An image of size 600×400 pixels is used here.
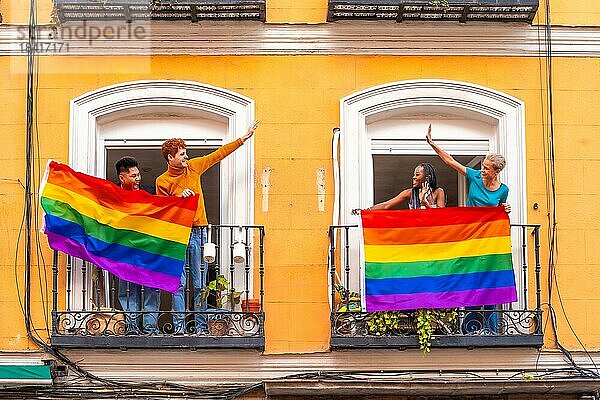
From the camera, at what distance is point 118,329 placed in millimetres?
11633

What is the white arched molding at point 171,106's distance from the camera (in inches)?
478

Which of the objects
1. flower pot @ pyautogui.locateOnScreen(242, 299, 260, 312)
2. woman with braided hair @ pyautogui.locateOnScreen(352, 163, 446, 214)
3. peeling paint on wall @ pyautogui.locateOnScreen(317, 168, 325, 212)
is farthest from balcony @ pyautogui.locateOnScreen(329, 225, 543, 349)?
flower pot @ pyautogui.locateOnScreen(242, 299, 260, 312)

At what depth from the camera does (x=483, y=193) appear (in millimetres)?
11867

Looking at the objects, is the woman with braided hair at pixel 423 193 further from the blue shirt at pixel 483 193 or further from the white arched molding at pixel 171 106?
the white arched molding at pixel 171 106

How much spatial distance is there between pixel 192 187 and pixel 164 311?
48.8 inches

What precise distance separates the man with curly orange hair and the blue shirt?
2.13 m

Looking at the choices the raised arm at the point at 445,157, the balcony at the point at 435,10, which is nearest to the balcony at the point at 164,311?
the raised arm at the point at 445,157

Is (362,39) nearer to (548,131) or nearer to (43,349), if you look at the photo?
(548,131)

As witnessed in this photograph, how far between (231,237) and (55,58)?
2.53 meters

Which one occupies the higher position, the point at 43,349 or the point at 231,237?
the point at 231,237

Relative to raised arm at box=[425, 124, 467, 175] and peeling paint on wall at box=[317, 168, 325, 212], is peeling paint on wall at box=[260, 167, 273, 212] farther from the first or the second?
raised arm at box=[425, 124, 467, 175]

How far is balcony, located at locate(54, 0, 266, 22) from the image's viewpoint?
12094 millimetres

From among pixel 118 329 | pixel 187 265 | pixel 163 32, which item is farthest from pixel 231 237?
pixel 163 32

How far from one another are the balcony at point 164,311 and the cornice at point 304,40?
73.3 inches
